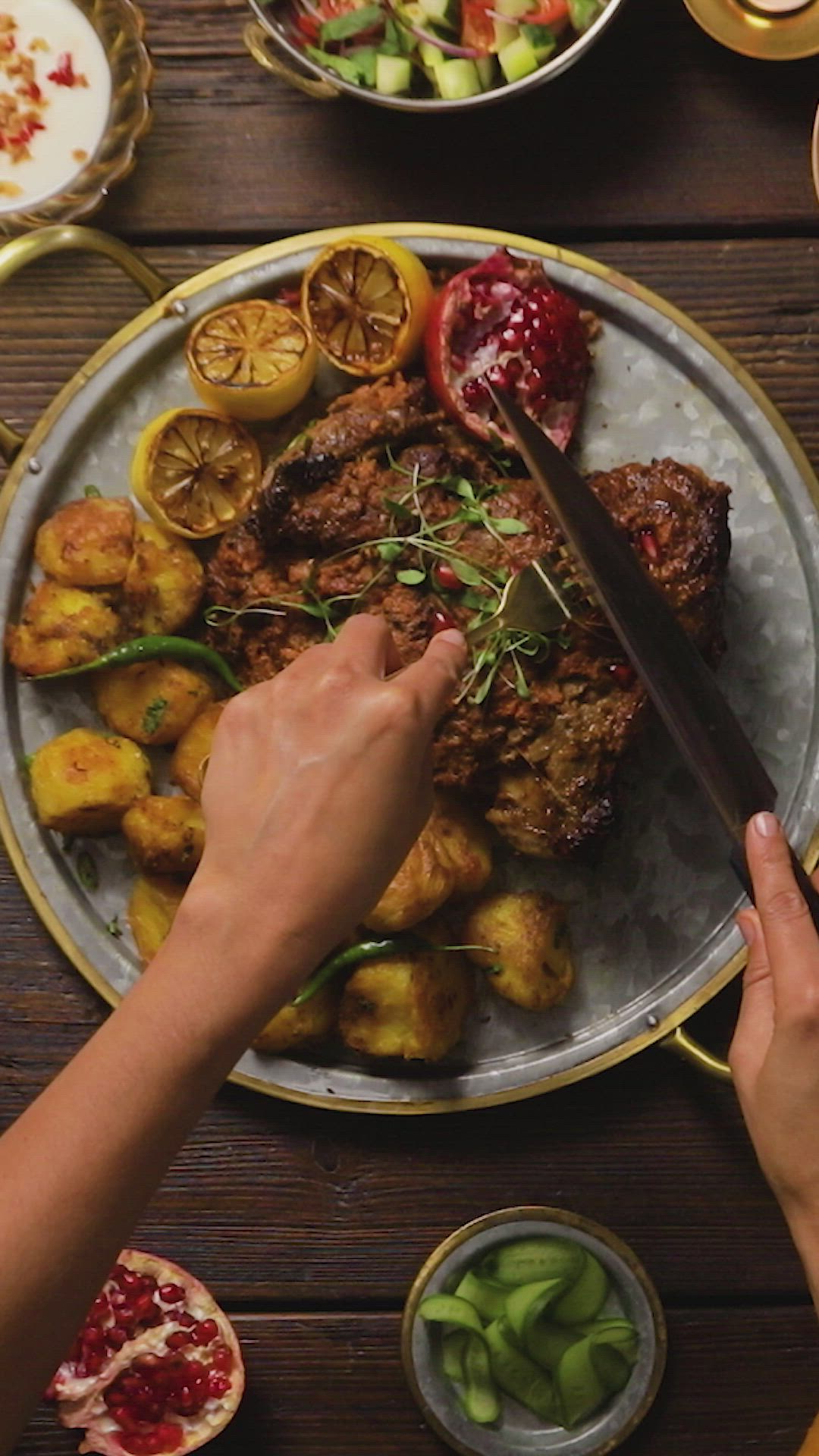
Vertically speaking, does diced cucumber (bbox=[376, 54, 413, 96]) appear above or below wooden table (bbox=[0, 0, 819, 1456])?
above

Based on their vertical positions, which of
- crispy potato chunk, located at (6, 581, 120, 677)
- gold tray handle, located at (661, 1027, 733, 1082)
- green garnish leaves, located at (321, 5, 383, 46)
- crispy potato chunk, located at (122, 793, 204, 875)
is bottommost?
gold tray handle, located at (661, 1027, 733, 1082)

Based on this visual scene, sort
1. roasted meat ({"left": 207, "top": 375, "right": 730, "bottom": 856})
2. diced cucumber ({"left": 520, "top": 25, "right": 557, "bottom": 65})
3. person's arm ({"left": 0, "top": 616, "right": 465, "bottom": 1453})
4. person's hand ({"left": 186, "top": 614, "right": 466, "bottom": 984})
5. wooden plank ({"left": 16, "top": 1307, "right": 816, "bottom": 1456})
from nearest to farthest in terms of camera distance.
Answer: person's arm ({"left": 0, "top": 616, "right": 465, "bottom": 1453}) → person's hand ({"left": 186, "top": 614, "right": 466, "bottom": 984}) → roasted meat ({"left": 207, "top": 375, "right": 730, "bottom": 856}) → diced cucumber ({"left": 520, "top": 25, "right": 557, "bottom": 65}) → wooden plank ({"left": 16, "top": 1307, "right": 816, "bottom": 1456})

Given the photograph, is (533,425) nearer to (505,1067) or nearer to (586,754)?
(586,754)

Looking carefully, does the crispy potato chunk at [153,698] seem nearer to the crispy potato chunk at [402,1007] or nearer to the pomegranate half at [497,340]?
the crispy potato chunk at [402,1007]

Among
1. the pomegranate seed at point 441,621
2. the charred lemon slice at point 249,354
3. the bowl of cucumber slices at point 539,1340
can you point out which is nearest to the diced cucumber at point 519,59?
the charred lemon slice at point 249,354

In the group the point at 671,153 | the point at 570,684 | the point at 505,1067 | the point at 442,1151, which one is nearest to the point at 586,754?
the point at 570,684

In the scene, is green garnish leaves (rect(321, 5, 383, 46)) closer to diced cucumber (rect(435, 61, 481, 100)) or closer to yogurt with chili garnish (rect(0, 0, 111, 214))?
diced cucumber (rect(435, 61, 481, 100))

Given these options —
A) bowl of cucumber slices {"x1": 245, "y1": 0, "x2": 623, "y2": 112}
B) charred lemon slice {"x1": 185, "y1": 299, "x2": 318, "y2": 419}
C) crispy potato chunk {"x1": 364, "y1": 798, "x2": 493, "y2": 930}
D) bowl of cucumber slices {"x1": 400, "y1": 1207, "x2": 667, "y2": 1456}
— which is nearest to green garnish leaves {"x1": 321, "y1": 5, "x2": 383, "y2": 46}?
bowl of cucumber slices {"x1": 245, "y1": 0, "x2": 623, "y2": 112}

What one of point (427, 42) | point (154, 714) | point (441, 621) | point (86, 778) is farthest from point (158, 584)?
point (427, 42)
